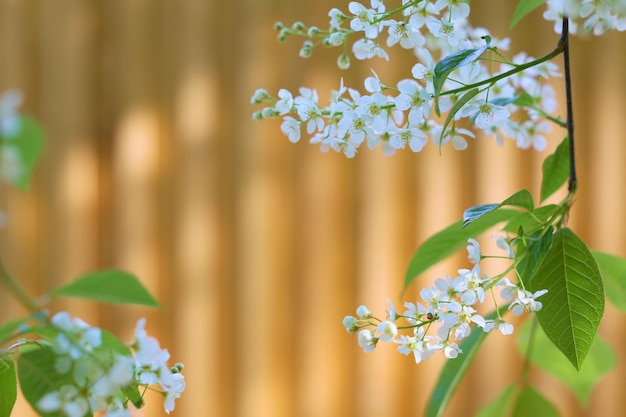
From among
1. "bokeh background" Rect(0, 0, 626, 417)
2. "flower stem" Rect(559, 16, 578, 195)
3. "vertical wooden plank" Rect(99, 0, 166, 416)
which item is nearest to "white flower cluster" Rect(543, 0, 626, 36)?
"flower stem" Rect(559, 16, 578, 195)

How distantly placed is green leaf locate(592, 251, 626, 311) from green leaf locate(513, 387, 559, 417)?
11 centimetres

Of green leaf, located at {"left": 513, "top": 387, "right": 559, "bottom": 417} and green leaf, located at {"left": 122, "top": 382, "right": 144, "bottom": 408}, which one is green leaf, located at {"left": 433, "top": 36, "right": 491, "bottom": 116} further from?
green leaf, located at {"left": 513, "top": 387, "right": 559, "bottom": 417}

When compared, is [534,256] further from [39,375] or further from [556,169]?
[39,375]

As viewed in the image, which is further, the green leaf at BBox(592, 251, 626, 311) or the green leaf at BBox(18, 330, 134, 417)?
the green leaf at BBox(592, 251, 626, 311)

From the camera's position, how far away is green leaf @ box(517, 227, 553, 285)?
1.22ft

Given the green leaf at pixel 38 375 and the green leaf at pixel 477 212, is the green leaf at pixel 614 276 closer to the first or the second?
the green leaf at pixel 477 212

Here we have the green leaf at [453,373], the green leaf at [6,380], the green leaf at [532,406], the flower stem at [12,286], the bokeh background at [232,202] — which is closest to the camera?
the flower stem at [12,286]

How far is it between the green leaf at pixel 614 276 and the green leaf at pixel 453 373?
0.32 feet

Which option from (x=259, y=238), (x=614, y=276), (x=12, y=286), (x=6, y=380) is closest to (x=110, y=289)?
(x=6, y=380)

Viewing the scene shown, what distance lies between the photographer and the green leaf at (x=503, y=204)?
1.18 feet

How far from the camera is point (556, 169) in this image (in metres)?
0.48

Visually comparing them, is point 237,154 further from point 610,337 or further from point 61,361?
point 61,361

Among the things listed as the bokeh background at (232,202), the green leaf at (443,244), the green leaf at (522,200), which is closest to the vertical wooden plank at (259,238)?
the bokeh background at (232,202)

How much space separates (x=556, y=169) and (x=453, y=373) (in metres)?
0.14
